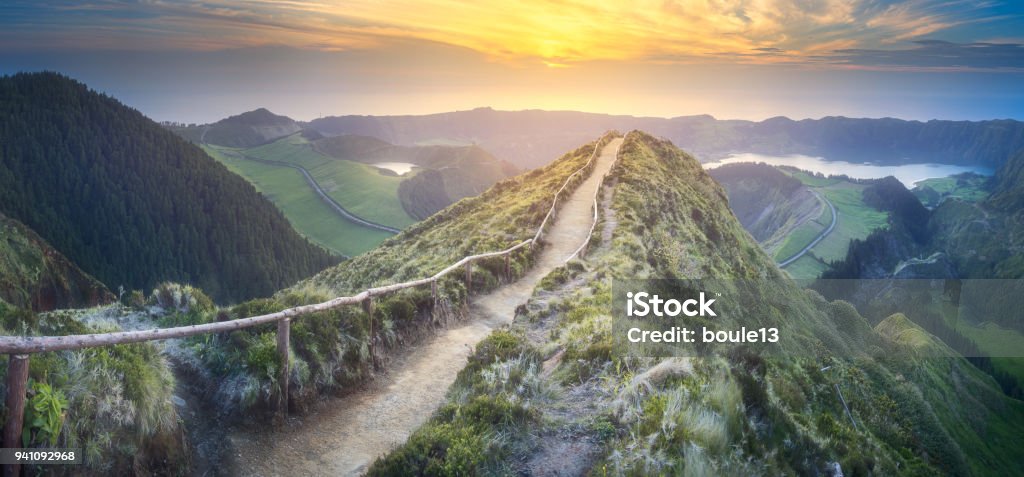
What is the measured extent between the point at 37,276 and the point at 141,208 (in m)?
105

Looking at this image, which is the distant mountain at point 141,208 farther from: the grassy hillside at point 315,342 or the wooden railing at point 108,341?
the wooden railing at point 108,341

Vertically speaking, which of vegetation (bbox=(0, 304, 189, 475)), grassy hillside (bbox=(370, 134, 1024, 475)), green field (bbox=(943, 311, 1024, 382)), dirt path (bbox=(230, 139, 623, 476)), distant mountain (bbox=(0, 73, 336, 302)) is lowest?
green field (bbox=(943, 311, 1024, 382))

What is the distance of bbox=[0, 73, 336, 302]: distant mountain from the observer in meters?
149

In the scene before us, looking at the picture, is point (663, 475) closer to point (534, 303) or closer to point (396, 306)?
point (396, 306)

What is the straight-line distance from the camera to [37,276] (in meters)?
77.8

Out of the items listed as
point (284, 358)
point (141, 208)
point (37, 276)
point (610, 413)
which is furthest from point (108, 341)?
point (141, 208)

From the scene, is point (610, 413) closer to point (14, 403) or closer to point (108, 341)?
point (108, 341)

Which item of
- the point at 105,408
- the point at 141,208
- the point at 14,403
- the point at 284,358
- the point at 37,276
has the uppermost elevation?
the point at 14,403

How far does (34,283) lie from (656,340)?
94.8 m

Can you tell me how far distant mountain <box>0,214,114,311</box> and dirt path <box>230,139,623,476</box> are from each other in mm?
75244

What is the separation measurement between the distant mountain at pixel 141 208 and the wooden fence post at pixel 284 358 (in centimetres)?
14722

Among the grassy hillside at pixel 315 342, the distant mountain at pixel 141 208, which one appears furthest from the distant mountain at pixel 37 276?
the grassy hillside at pixel 315 342

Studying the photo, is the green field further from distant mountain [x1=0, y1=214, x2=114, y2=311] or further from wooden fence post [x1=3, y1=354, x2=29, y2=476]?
distant mountain [x1=0, y1=214, x2=114, y2=311]

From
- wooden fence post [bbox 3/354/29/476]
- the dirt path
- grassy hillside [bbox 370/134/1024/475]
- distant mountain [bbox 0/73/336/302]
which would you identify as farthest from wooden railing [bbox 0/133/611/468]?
distant mountain [bbox 0/73/336/302]
